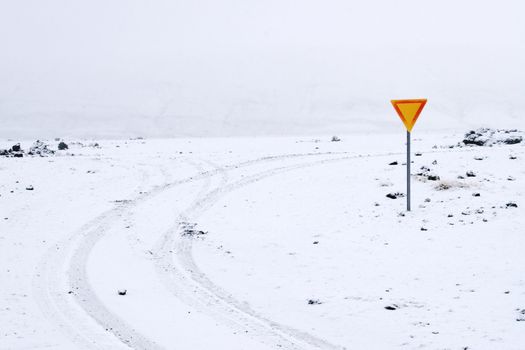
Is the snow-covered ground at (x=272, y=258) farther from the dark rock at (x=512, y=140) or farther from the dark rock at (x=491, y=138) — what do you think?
the dark rock at (x=491, y=138)

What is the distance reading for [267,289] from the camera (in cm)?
1038

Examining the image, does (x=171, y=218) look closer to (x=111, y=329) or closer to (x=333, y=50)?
(x=111, y=329)

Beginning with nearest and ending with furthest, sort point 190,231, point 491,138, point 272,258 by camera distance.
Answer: point 272,258, point 190,231, point 491,138

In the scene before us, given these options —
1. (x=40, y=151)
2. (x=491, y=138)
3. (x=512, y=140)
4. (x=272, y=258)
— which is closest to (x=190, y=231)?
(x=272, y=258)

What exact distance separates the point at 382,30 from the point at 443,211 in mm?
190226

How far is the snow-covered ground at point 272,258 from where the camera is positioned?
8430mm

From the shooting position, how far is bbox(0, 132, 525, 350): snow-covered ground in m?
8.43

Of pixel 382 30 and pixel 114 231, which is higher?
pixel 382 30

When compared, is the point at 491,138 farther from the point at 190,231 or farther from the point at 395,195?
the point at 190,231

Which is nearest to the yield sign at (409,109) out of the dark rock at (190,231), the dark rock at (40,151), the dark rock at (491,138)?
the dark rock at (190,231)

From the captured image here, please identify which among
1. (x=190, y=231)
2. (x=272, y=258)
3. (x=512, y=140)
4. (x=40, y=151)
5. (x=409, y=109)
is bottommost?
(x=272, y=258)

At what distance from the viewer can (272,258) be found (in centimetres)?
1220

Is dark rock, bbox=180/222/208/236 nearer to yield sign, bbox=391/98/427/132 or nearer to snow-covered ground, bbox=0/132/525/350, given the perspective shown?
snow-covered ground, bbox=0/132/525/350

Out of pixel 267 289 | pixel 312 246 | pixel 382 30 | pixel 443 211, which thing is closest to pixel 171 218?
pixel 312 246
